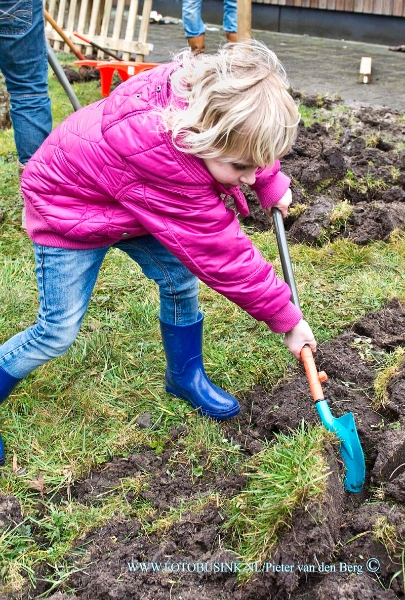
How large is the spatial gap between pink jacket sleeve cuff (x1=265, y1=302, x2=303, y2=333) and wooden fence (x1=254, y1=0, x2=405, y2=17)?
28.2ft

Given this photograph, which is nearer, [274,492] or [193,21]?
[274,492]

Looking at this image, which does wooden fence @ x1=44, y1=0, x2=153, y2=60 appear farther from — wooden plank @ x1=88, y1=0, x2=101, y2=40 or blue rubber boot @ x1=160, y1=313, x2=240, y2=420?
Result: blue rubber boot @ x1=160, y1=313, x2=240, y2=420

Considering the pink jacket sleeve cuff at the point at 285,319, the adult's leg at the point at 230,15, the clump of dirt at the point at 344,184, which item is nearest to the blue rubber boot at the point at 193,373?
the pink jacket sleeve cuff at the point at 285,319

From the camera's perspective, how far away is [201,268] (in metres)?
2.19

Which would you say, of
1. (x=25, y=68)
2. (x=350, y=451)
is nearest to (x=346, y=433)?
(x=350, y=451)

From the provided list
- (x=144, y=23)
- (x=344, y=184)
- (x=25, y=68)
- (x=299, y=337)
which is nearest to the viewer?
(x=299, y=337)

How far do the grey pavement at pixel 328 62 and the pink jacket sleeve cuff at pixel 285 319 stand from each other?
4.52 meters

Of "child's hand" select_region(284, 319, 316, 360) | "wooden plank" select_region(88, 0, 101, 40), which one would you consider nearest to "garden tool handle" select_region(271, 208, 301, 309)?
"child's hand" select_region(284, 319, 316, 360)

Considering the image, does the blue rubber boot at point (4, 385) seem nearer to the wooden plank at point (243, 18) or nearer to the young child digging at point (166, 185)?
the young child digging at point (166, 185)

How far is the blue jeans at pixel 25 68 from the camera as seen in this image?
11.6ft

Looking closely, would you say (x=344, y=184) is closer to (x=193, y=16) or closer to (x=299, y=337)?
(x=299, y=337)

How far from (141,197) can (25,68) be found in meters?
2.01

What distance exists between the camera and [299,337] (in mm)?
2422

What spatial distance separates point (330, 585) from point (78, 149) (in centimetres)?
150
